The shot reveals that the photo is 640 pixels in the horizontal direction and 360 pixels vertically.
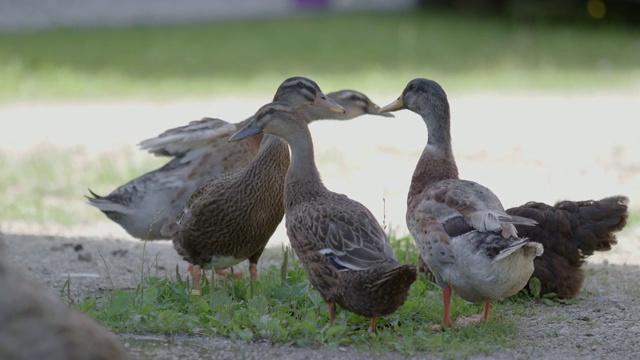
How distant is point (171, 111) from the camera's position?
44.9 feet

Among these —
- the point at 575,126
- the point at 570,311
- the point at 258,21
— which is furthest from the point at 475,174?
the point at 258,21

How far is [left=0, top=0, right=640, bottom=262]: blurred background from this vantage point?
10266 millimetres

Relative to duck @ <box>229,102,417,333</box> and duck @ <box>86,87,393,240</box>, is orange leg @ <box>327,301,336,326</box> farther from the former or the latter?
duck @ <box>86,87,393,240</box>

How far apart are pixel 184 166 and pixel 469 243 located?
9.22 feet

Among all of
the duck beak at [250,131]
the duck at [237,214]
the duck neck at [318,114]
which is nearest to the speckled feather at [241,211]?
the duck at [237,214]

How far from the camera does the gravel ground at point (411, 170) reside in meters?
5.40

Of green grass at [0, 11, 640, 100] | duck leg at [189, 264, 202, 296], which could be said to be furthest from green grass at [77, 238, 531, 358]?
green grass at [0, 11, 640, 100]

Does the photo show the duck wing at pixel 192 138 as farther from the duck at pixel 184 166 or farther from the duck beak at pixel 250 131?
the duck beak at pixel 250 131

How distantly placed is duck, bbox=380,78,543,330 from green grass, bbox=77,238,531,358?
21 cm

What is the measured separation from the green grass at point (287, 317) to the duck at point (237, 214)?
0.18 m

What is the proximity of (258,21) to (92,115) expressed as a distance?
9.85 meters

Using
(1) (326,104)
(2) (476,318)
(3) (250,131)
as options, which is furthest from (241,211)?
(2) (476,318)

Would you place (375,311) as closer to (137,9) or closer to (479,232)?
(479,232)

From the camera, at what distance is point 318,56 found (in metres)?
18.8
